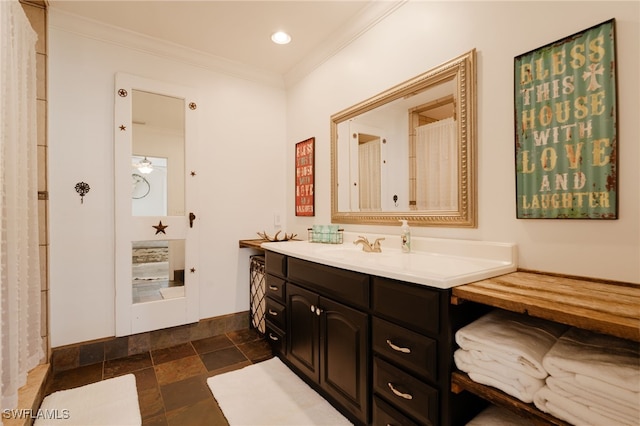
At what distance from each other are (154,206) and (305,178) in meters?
1.32

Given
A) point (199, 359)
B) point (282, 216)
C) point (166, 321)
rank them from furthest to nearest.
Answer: point (282, 216) → point (166, 321) → point (199, 359)

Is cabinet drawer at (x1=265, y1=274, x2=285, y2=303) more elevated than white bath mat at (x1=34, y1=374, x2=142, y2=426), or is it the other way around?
cabinet drawer at (x1=265, y1=274, x2=285, y2=303)

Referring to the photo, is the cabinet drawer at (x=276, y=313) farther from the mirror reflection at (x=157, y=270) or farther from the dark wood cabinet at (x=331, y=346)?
the mirror reflection at (x=157, y=270)

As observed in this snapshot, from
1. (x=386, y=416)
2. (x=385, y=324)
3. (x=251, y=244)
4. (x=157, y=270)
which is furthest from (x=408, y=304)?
(x=157, y=270)

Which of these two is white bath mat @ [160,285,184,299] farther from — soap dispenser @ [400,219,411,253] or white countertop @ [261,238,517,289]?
soap dispenser @ [400,219,411,253]

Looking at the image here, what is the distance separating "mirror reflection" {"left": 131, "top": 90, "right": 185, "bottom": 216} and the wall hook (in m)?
0.30

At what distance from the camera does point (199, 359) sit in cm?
230

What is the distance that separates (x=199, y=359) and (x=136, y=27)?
2604mm

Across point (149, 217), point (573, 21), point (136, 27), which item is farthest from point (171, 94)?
point (573, 21)

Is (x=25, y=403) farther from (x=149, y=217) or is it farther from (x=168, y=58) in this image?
(x=168, y=58)

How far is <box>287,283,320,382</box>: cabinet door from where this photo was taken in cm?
172

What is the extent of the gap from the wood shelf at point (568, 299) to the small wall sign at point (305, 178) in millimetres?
1807

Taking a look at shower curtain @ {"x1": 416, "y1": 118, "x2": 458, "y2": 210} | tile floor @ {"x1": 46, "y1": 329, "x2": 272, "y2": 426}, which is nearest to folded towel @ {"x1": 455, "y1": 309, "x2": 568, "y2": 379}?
shower curtain @ {"x1": 416, "y1": 118, "x2": 458, "y2": 210}

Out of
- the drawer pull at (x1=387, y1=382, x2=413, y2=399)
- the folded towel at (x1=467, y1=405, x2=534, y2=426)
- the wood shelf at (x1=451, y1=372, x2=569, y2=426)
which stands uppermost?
the wood shelf at (x1=451, y1=372, x2=569, y2=426)
